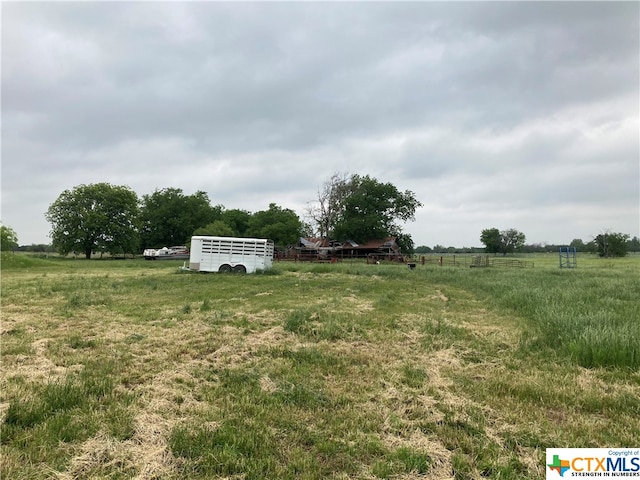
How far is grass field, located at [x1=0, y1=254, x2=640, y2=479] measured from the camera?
9.29ft

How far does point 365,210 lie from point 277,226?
14.9m

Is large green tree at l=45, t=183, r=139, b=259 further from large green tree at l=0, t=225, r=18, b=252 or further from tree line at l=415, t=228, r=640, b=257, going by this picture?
tree line at l=415, t=228, r=640, b=257

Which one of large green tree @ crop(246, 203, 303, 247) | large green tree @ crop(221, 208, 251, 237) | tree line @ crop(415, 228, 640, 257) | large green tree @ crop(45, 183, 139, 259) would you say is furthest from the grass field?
tree line @ crop(415, 228, 640, 257)

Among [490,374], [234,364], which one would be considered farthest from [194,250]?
[490,374]

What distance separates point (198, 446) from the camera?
2977 mm

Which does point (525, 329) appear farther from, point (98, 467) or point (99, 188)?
point (99, 188)

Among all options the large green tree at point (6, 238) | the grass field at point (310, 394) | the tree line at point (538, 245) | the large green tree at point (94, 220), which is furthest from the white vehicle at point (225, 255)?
the tree line at point (538, 245)

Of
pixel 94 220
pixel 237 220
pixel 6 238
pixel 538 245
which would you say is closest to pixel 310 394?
pixel 6 238

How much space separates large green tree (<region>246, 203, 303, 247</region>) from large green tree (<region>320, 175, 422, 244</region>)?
472 centimetres

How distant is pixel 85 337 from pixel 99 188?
58.9 metres

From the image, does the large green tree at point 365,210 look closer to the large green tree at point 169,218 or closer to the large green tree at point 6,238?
the large green tree at point 169,218

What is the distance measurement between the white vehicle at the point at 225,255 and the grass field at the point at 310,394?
1310 centimetres

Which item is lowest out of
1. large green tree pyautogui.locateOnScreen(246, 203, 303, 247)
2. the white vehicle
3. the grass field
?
the grass field

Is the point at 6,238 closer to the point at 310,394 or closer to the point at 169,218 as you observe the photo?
the point at 169,218
